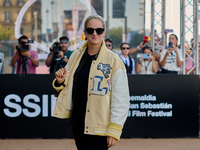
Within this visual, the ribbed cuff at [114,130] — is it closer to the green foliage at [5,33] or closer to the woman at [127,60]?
the woman at [127,60]

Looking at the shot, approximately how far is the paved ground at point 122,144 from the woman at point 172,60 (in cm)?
197

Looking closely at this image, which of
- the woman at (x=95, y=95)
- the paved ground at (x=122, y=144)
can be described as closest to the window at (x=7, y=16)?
the paved ground at (x=122, y=144)

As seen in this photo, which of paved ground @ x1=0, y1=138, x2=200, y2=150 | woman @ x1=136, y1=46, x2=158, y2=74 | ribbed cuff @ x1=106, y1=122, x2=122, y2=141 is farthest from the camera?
woman @ x1=136, y1=46, x2=158, y2=74

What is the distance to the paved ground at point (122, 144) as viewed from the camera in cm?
705

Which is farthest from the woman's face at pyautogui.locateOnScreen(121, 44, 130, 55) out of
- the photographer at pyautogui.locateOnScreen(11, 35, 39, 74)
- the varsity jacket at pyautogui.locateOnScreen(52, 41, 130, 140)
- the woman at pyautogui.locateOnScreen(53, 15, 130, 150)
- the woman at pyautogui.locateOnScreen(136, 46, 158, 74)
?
the varsity jacket at pyautogui.locateOnScreen(52, 41, 130, 140)

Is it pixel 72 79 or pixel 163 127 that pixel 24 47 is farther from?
pixel 72 79

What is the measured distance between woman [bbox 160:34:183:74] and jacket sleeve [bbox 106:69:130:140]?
592cm

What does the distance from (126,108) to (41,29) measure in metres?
9.29

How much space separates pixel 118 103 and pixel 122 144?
4.08 metres

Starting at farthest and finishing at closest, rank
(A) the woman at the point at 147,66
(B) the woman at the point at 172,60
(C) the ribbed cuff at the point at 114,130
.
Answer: (B) the woman at the point at 172,60 < (A) the woman at the point at 147,66 < (C) the ribbed cuff at the point at 114,130

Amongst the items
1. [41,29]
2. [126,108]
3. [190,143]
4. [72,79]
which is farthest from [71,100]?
[41,29]

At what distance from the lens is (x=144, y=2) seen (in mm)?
12328

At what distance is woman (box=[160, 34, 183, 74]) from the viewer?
30.4 ft

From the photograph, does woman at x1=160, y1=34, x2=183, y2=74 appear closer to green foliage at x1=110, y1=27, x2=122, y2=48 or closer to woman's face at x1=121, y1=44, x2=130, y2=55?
woman's face at x1=121, y1=44, x2=130, y2=55
